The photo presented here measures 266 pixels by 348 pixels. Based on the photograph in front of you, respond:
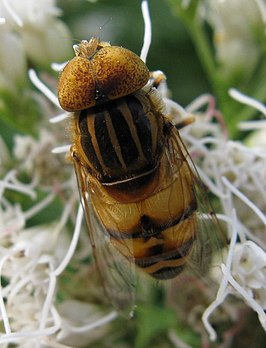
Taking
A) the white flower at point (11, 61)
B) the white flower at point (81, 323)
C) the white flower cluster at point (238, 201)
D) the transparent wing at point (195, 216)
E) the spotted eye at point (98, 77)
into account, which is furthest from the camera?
the white flower at point (11, 61)

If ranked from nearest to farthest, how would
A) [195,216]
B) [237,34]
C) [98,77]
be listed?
[98,77]
[195,216]
[237,34]

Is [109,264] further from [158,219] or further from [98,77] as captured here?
[98,77]

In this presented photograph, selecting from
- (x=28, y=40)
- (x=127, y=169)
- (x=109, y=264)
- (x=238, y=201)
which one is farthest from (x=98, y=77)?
(x=28, y=40)

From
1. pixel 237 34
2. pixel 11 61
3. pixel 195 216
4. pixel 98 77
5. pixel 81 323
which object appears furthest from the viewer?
pixel 237 34

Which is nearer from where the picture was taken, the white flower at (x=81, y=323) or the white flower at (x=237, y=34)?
the white flower at (x=81, y=323)

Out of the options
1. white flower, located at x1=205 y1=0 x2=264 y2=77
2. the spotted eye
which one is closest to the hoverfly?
the spotted eye

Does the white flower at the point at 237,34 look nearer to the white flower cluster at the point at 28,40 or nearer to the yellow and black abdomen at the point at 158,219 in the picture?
the white flower cluster at the point at 28,40

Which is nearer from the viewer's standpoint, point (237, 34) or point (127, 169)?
point (127, 169)

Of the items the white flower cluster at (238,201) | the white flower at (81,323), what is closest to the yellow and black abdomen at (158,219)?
the white flower cluster at (238,201)
